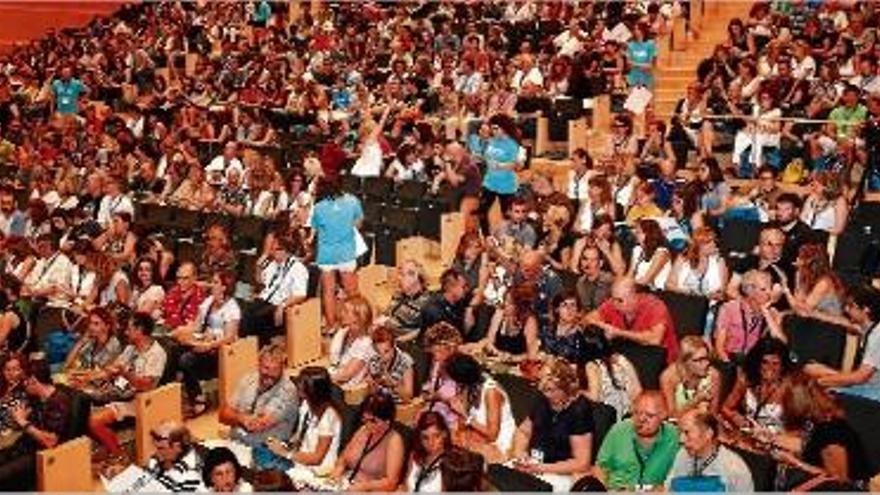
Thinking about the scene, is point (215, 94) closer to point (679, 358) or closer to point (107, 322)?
point (107, 322)

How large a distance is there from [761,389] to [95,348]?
363 cm

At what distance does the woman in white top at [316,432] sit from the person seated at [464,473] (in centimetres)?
106

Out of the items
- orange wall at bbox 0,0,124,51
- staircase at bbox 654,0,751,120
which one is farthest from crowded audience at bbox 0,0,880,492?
orange wall at bbox 0,0,124,51

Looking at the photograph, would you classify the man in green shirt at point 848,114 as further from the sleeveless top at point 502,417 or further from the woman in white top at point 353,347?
the sleeveless top at point 502,417

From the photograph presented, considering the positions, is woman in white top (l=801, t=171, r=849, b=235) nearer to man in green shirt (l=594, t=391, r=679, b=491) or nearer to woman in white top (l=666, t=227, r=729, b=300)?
woman in white top (l=666, t=227, r=729, b=300)

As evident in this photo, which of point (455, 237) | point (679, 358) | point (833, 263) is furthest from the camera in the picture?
point (455, 237)

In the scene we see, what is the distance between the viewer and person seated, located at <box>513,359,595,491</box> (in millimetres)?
5496

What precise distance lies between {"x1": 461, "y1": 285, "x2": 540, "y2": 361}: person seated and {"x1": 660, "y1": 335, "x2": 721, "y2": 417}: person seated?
896 mm

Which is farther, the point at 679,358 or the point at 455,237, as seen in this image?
the point at 455,237

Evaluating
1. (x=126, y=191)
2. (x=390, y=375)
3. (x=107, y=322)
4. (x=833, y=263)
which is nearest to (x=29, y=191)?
(x=126, y=191)

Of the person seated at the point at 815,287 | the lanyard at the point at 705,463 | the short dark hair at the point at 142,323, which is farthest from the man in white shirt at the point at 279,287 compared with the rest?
the lanyard at the point at 705,463

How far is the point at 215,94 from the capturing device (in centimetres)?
1436

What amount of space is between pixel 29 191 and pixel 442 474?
737 cm

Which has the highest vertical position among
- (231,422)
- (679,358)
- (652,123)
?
(652,123)
